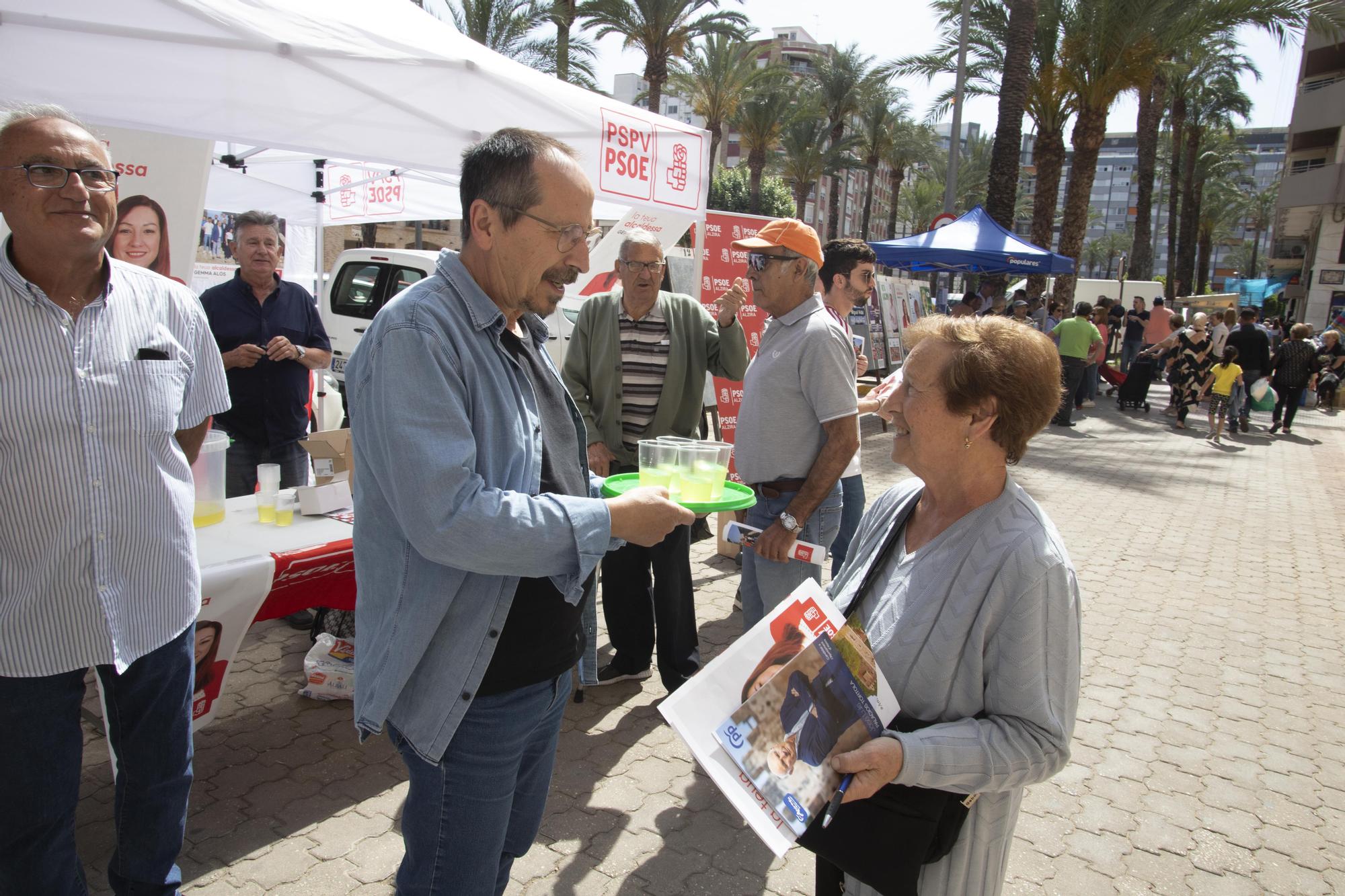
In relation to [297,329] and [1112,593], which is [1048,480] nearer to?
[1112,593]

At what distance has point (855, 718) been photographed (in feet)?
4.83

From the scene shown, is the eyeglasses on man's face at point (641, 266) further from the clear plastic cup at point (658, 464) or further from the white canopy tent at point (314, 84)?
the clear plastic cup at point (658, 464)

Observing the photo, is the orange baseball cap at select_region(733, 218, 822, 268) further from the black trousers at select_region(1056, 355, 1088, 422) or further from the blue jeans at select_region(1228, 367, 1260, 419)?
the blue jeans at select_region(1228, 367, 1260, 419)

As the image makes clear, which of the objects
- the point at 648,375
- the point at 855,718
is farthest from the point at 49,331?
the point at 648,375

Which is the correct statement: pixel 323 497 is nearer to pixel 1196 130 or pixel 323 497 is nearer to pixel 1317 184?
pixel 1196 130

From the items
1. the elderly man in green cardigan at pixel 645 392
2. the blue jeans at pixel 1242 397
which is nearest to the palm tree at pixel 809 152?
the blue jeans at pixel 1242 397

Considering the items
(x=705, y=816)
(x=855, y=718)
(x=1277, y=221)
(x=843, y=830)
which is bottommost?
(x=705, y=816)

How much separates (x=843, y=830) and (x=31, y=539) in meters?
1.82

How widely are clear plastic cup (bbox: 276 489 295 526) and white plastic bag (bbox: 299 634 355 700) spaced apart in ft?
2.42

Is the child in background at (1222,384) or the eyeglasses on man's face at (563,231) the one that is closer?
the eyeglasses on man's face at (563,231)

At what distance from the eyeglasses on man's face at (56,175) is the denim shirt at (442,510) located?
3.04 ft

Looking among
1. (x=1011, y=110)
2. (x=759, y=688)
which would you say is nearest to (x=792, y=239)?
(x=759, y=688)

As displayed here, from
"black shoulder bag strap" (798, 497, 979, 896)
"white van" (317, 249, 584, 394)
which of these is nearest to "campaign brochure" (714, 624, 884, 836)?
"black shoulder bag strap" (798, 497, 979, 896)

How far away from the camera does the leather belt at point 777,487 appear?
3131mm
